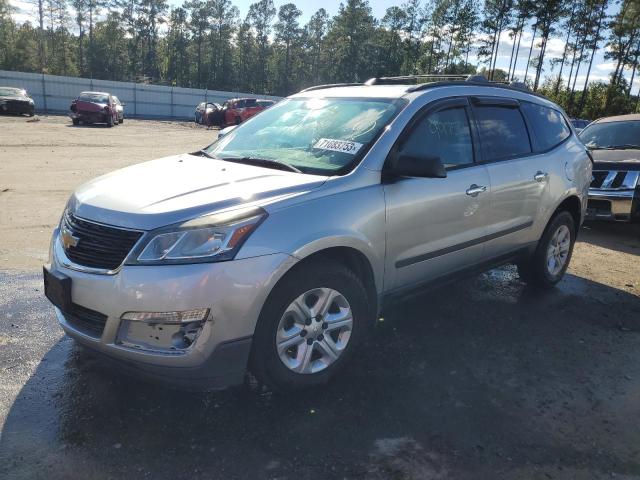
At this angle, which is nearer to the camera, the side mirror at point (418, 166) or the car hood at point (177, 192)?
the car hood at point (177, 192)

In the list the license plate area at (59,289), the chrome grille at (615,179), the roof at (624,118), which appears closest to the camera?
the license plate area at (59,289)

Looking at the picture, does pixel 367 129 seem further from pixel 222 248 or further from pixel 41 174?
pixel 41 174

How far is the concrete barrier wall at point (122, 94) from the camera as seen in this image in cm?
3747

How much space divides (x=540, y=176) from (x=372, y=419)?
2.93 m

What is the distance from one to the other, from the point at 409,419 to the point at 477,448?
0.40 m

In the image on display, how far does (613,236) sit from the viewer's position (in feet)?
27.1

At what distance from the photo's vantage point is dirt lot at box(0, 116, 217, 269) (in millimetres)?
6068

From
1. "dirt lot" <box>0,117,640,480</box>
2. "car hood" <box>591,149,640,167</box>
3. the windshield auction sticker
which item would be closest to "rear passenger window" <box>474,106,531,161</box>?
the windshield auction sticker

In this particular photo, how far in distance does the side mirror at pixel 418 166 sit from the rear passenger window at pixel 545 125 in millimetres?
2061

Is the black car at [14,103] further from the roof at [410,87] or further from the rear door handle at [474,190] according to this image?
the rear door handle at [474,190]

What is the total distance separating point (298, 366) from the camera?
10.2 feet

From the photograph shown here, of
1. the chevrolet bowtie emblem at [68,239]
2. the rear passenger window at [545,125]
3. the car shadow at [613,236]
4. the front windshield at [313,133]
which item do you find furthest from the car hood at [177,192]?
the car shadow at [613,236]

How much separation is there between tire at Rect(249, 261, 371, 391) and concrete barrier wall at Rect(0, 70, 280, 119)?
3833 centimetres

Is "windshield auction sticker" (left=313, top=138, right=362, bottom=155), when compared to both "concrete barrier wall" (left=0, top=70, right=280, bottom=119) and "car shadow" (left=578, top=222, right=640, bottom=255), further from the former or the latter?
"concrete barrier wall" (left=0, top=70, right=280, bottom=119)
